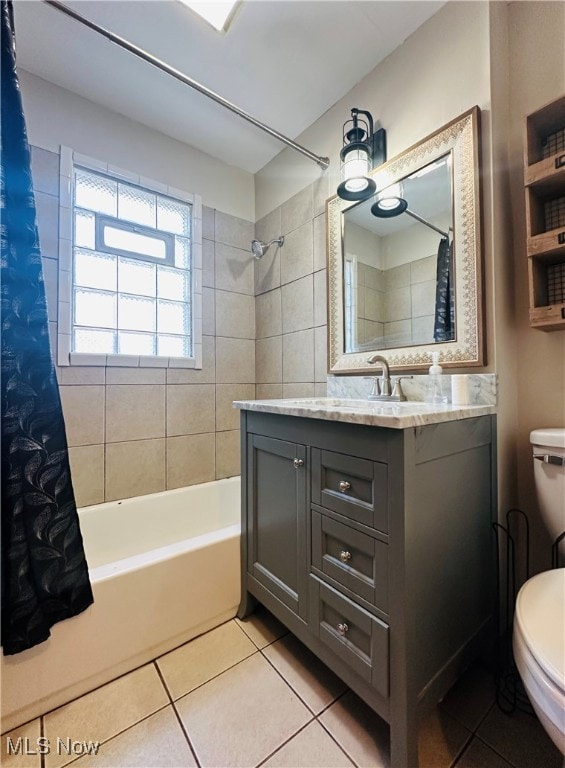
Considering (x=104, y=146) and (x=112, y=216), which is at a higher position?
(x=104, y=146)

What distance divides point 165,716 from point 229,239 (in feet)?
7.71

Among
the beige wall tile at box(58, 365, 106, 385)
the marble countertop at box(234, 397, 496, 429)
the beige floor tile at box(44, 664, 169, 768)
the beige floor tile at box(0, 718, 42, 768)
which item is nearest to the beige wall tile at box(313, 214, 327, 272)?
the marble countertop at box(234, 397, 496, 429)

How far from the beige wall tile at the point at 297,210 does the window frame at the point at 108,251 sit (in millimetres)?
547

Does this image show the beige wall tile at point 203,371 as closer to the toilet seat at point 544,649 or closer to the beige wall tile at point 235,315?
the beige wall tile at point 235,315

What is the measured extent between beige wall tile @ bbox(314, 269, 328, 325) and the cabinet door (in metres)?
0.82

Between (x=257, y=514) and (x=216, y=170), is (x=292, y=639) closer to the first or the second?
(x=257, y=514)

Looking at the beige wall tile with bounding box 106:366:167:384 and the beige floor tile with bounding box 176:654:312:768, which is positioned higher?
the beige wall tile with bounding box 106:366:167:384

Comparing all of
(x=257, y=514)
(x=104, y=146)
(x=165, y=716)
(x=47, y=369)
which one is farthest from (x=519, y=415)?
(x=104, y=146)

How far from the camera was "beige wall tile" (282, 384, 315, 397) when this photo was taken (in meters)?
1.89

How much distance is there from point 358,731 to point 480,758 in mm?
316

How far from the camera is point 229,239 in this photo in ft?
7.34

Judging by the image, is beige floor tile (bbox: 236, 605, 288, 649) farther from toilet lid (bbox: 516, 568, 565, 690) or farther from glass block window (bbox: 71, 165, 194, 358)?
glass block window (bbox: 71, 165, 194, 358)

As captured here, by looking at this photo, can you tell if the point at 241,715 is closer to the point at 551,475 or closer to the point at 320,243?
the point at 551,475

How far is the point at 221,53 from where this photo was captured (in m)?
1.47
